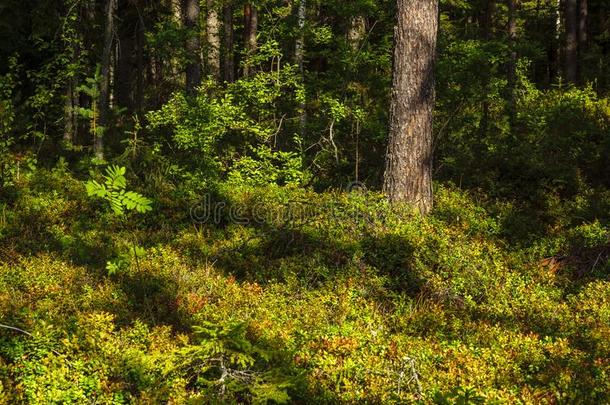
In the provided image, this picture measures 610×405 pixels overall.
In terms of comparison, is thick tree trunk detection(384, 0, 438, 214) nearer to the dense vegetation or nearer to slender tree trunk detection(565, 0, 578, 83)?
the dense vegetation

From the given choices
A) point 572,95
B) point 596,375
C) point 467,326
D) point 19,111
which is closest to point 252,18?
point 19,111

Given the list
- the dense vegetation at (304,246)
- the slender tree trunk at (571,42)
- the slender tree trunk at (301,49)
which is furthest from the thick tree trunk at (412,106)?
the slender tree trunk at (571,42)

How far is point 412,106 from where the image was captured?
9.23 meters

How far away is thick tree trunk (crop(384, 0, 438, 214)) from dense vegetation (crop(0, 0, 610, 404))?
42cm

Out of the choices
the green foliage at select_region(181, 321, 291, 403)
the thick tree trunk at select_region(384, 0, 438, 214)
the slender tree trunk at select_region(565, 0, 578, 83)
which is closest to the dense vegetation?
the green foliage at select_region(181, 321, 291, 403)

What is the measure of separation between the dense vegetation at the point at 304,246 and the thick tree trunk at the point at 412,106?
16.7 inches

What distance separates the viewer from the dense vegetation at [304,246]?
4.98m

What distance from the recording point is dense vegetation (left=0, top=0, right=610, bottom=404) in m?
4.98

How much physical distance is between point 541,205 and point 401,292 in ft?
13.3

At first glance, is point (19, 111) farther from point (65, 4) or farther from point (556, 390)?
point (556, 390)

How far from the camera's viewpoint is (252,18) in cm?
1978

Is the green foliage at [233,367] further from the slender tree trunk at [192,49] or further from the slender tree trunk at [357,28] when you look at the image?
the slender tree trunk at [357,28]

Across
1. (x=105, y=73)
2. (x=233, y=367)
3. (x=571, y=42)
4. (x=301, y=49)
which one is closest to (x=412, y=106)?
(x=301, y=49)

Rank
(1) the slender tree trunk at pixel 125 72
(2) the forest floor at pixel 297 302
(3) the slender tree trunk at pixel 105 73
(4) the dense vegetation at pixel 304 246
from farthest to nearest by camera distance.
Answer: (1) the slender tree trunk at pixel 125 72, (3) the slender tree trunk at pixel 105 73, (4) the dense vegetation at pixel 304 246, (2) the forest floor at pixel 297 302
